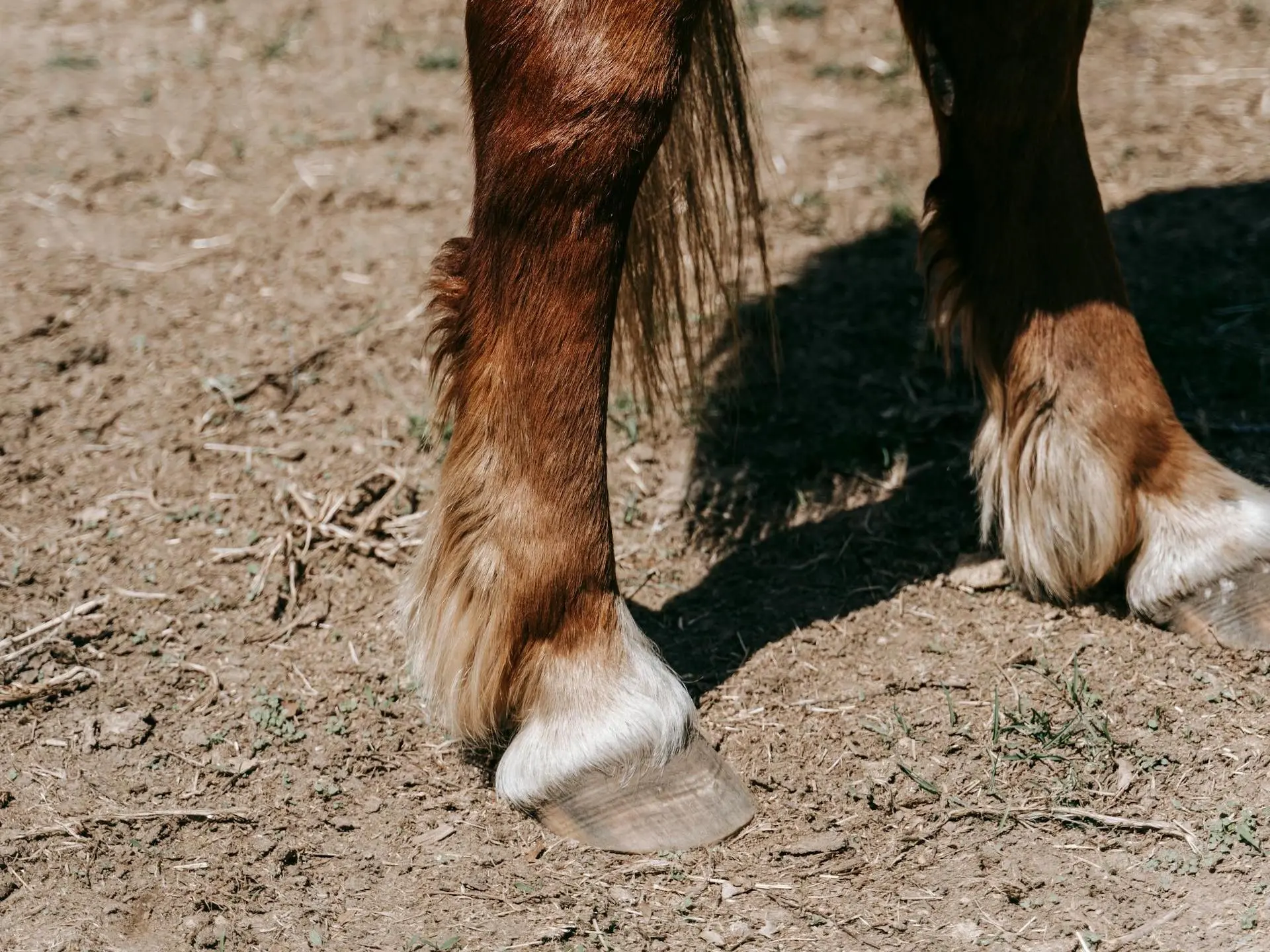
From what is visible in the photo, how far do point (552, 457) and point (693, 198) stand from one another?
1.68ft

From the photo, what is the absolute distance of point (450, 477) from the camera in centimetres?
178

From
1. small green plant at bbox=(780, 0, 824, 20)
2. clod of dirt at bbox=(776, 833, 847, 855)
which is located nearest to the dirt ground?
clod of dirt at bbox=(776, 833, 847, 855)

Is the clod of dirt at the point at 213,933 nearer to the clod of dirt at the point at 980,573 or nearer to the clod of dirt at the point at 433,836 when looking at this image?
the clod of dirt at the point at 433,836

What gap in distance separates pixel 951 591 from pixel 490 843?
0.85 metres

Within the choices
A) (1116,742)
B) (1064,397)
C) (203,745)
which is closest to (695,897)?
(1116,742)

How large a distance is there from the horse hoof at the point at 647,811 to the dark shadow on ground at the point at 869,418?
25cm

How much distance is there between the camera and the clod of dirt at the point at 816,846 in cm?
175

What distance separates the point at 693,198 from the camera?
1.99 metres

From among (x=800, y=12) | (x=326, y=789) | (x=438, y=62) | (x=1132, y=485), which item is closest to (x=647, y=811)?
(x=326, y=789)

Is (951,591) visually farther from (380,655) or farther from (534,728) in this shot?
(380,655)

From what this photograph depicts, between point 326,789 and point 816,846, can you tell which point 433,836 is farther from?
point 816,846

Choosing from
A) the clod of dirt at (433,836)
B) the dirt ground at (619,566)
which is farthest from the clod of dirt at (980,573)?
the clod of dirt at (433,836)

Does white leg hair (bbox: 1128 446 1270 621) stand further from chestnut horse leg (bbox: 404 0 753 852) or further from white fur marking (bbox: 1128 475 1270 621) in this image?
chestnut horse leg (bbox: 404 0 753 852)

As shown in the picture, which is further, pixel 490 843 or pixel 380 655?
pixel 380 655
